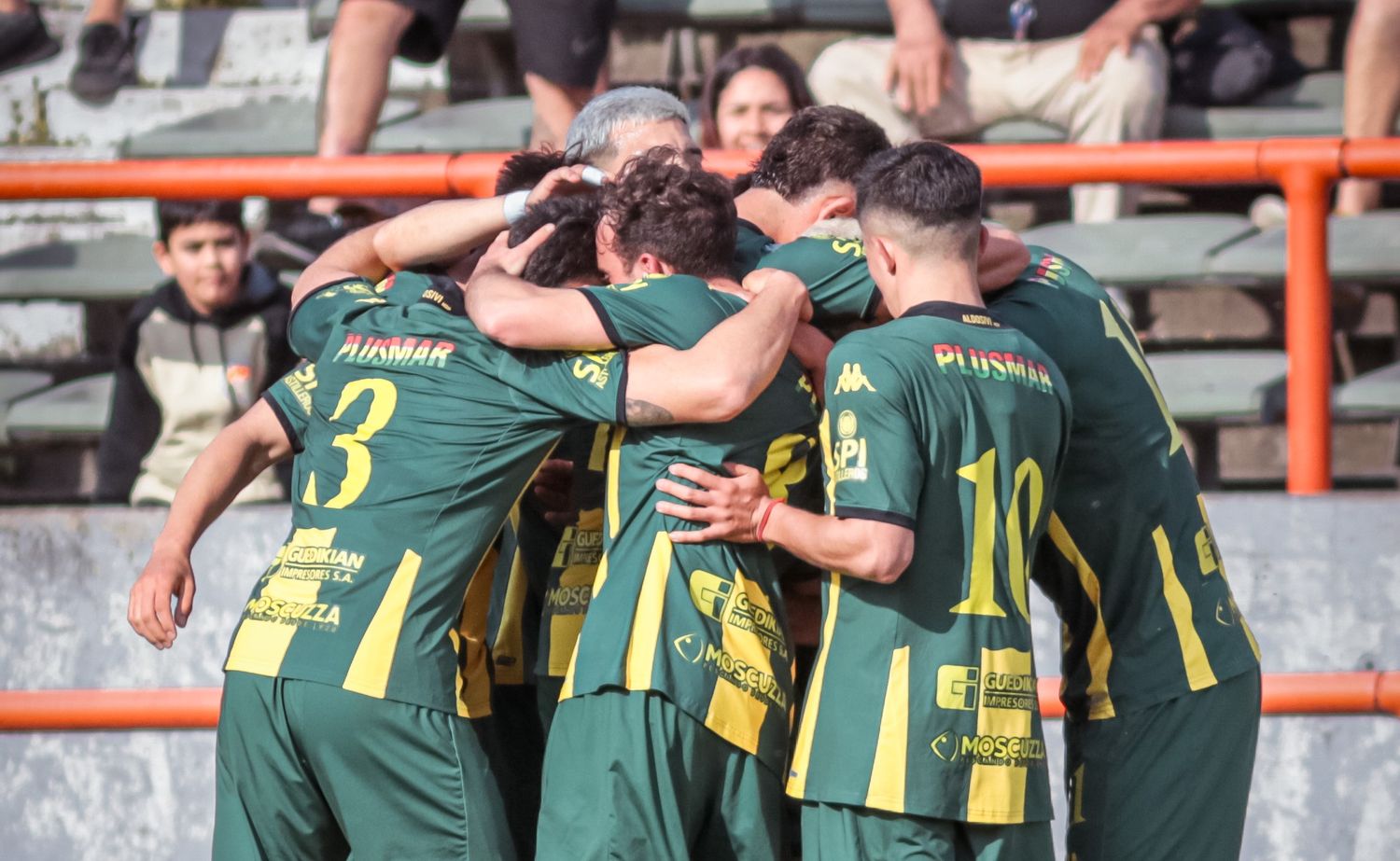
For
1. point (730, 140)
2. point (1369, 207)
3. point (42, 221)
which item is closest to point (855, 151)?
point (730, 140)

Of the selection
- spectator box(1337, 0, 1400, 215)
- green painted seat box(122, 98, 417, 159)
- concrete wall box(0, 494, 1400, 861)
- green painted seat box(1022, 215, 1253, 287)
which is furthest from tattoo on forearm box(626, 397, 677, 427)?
green painted seat box(122, 98, 417, 159)

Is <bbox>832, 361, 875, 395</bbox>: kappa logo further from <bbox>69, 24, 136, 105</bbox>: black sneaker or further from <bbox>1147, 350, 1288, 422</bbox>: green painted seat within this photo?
<bbox>69, 24, 136, 105</bbox>: black sneaker

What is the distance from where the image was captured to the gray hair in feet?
12.1

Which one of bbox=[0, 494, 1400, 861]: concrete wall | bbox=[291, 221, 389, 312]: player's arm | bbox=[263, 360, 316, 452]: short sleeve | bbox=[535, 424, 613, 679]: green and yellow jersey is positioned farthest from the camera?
bbox=[0, 494, 1400, 861]: concrete wall

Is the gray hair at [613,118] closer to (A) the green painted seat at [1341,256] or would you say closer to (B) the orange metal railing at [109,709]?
(B) the orange metal railing at [109,709]

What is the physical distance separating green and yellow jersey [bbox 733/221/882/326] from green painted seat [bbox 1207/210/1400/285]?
2369 mm

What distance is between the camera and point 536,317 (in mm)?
3146

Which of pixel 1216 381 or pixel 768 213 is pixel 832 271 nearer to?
pixel 768 213

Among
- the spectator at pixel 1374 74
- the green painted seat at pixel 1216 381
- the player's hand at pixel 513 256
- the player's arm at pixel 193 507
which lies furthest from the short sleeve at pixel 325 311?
the spectator at pixel 1374 74

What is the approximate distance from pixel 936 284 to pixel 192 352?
9.06 feet

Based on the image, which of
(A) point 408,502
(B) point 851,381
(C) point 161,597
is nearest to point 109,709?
(C) point 161,597

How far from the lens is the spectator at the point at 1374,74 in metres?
5.60

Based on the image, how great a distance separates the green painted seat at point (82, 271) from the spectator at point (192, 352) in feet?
2.31

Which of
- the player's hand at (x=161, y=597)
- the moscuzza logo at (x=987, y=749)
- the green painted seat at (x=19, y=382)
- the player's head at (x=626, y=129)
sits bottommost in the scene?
the moscuzza logo at (x=987, y=749)
